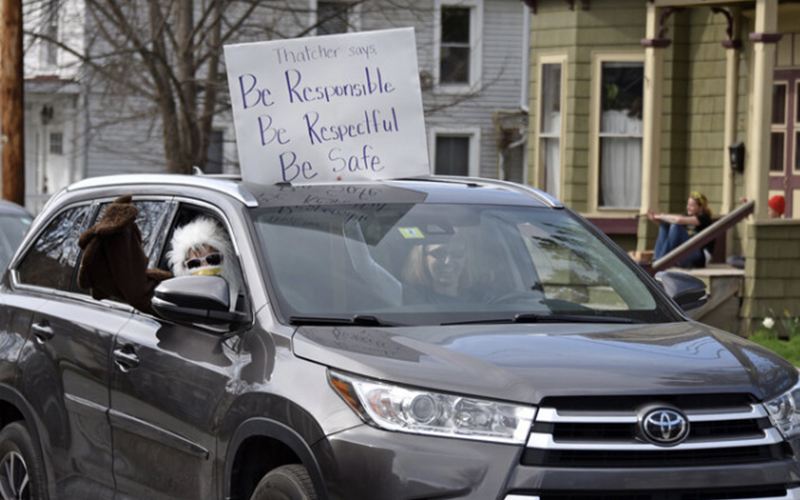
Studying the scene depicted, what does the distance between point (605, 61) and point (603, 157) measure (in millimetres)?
1319

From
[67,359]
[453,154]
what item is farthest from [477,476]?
[453,154]

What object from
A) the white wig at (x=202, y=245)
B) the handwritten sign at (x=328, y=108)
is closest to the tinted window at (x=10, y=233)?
the handwritten sign at (x=328, y=108)

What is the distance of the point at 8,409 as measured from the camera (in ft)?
23.4

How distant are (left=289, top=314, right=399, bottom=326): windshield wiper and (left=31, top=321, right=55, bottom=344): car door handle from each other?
189 centimetres

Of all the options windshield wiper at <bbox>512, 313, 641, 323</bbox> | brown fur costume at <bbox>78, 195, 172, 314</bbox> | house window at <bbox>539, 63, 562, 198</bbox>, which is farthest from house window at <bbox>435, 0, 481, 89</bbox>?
windshield wiper at <bbox>512, 313, 641, 323</bbox>

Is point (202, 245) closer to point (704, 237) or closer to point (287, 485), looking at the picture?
point (287, 485)

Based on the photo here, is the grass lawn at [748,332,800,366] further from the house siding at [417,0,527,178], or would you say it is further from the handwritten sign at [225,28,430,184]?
the house siding at [417,0,527,178]

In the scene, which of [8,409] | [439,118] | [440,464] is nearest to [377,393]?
[440,464]

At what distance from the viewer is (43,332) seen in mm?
6672

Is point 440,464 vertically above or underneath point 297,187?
underneath

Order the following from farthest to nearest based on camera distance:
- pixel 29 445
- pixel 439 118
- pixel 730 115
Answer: pixel 439 118 < pixel 730 115 < pixel 29 445

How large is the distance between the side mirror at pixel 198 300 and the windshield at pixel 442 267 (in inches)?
7.8

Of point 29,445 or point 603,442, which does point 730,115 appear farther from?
point 603,442

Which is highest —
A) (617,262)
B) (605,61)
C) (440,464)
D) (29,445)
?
(605,61)
